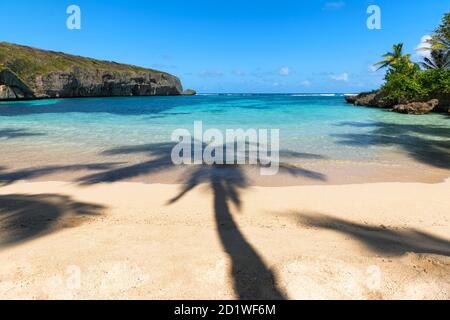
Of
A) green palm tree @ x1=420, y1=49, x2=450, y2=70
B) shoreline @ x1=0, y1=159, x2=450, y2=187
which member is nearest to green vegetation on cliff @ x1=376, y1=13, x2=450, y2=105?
green palm tree @ x1=420, y1=49, x2=450, y2=70

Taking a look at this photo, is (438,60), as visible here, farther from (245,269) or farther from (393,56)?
(245,269)

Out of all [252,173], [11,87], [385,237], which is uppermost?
[11,87]

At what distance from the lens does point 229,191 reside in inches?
293

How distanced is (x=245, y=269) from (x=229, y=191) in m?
3.89

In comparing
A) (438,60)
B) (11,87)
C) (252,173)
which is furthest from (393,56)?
(11,87)

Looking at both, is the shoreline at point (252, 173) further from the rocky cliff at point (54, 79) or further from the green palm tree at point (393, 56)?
the rocky cliff at point (54, 79)

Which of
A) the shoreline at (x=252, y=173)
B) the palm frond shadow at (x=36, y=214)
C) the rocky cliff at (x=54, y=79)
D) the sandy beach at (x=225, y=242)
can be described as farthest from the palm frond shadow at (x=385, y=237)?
the rocky cliff at (x=54, y=79)

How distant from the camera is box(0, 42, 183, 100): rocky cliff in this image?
231ft

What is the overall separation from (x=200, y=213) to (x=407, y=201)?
4.64 meters

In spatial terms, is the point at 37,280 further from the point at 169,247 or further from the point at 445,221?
the point at 445,221

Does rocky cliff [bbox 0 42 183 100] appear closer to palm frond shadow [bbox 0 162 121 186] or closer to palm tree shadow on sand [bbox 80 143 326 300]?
palm frond shadow [bbox 0 162 121 186]

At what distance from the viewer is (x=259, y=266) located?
3.70m

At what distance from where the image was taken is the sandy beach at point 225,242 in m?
3.24
